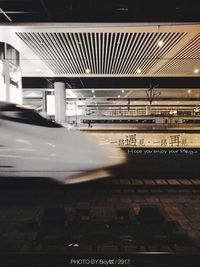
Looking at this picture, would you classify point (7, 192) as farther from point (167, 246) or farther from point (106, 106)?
point (106, 106)

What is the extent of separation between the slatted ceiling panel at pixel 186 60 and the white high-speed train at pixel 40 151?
4.44 metres

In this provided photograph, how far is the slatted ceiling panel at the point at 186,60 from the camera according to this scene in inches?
312

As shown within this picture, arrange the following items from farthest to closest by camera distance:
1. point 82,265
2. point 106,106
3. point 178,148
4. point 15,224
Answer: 1. point 106,106
2. point 178,148
3. point 15,224
4. point 82,265

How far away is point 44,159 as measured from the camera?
18.1 ft

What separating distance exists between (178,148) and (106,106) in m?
14.6

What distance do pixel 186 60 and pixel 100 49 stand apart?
11.9 feet

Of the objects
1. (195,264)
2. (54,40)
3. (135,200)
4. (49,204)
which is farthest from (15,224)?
(54,40)

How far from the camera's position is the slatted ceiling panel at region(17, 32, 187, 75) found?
680cm

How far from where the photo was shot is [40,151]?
550cm

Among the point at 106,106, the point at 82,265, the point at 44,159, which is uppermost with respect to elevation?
the point at 106,106
